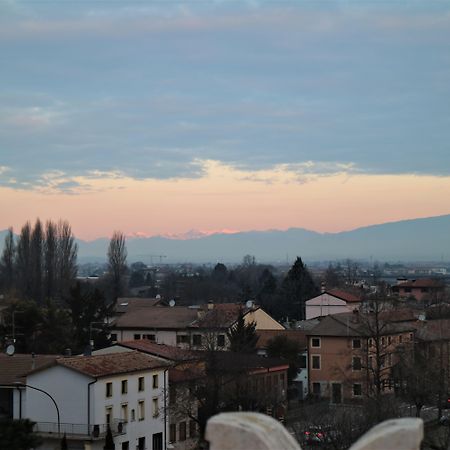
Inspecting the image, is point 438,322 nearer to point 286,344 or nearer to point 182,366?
point 286,344

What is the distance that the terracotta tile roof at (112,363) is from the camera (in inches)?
1554

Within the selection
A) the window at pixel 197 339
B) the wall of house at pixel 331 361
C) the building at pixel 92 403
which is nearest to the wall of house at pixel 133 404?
the building at pixel 92 403

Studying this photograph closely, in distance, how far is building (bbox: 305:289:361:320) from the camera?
83.5 m

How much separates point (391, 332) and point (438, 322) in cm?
1108

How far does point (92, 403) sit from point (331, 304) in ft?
159

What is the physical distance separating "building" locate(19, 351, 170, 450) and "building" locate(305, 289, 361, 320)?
42917mm

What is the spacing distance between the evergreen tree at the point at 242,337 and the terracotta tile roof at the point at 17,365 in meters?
14.5

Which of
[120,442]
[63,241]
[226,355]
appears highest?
[63,241]

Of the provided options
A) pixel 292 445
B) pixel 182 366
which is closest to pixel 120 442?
pixel 182 366

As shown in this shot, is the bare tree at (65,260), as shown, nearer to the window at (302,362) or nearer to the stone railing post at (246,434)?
the window at (302,362)

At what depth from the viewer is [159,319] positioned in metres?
69.8

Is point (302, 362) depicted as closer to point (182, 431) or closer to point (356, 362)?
point (356, 362)

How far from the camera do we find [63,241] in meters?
114

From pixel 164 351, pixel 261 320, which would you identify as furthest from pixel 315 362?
pixel 261 320
